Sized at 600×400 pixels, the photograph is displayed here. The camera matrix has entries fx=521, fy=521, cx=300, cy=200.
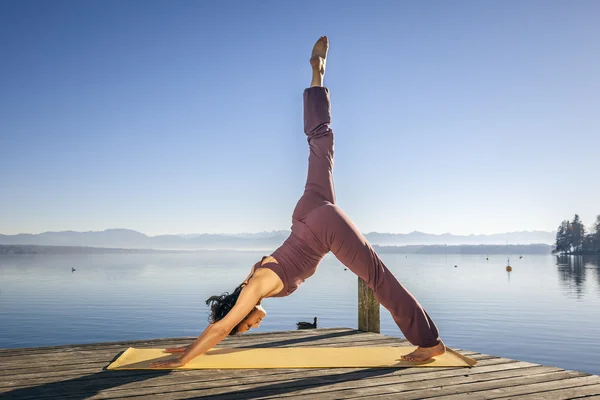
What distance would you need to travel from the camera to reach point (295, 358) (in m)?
4.44

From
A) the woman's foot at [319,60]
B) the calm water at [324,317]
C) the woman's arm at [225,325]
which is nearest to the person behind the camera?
the woman's arm at [225,325]

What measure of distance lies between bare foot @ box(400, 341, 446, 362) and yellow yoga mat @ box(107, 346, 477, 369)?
5 cm

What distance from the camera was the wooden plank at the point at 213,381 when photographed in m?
3.32

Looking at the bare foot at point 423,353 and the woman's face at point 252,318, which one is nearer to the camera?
the woman's face at point 252,318

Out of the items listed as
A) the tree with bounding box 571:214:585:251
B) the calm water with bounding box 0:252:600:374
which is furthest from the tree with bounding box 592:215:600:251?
the calm water with bounding box 0:252:600:374

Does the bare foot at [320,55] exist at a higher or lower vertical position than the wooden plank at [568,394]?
higher

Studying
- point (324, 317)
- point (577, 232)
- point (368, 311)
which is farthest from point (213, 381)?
point (577, 232)

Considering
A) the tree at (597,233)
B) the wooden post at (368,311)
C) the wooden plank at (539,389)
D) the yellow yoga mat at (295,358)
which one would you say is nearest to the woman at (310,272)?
the yellow yoga mat at (295,358)

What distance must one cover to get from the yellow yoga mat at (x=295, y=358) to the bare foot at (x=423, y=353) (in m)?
0.05

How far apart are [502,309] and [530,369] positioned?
27725mm

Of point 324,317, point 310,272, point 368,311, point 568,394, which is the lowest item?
point 324,317

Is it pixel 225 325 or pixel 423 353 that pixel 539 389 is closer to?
pixel 423 353

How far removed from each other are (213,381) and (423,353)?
177 cm

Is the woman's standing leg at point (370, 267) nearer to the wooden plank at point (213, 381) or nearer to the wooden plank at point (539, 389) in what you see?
the wooden plank at point (213, 381)
